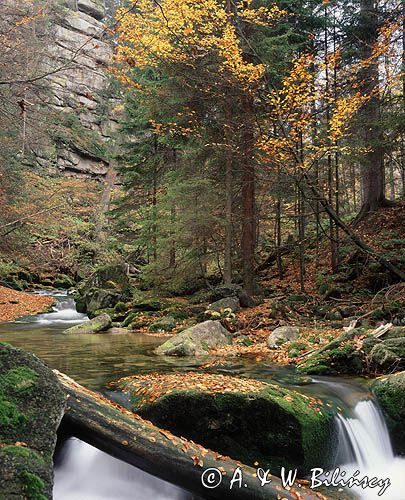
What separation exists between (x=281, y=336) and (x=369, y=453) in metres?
4.44

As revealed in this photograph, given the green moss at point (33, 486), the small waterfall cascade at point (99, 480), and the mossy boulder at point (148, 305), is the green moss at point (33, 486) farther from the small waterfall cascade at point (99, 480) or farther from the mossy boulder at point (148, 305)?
the mossy boulder at point (148, 305)

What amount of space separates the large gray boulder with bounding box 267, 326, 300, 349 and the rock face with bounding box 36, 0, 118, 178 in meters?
32.5

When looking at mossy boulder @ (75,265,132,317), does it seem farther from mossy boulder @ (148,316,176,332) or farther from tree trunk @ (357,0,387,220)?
tree trunk @ (357,0,387,220)

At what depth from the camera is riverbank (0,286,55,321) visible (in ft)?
58.2

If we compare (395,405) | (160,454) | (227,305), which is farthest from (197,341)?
(160,454)

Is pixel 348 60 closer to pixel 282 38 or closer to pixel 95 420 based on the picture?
pixel 282 38

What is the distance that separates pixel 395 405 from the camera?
18.6 feet

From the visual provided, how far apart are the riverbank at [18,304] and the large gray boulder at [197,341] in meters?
10.2

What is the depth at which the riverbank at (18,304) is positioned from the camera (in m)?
17.7

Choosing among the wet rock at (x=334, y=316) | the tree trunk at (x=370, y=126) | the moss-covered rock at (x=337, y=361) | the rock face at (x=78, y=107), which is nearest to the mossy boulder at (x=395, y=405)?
the moss-covered rock at (x=337, y=361)

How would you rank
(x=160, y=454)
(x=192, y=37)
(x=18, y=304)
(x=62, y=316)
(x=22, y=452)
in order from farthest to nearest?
(x=18, y=304)
(x=62, y=316)
(x=192, y=37)
(x=160, y=454)
(x=22, y=452)

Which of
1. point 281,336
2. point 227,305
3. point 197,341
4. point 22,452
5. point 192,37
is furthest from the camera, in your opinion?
point 227,305

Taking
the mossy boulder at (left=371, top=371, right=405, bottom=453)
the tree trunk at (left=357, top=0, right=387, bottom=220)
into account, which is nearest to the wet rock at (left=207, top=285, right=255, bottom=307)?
the tree trunk at (left=357, top=0, right=387, bottom=220)

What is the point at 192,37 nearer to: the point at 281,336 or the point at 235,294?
the point at 235,294
